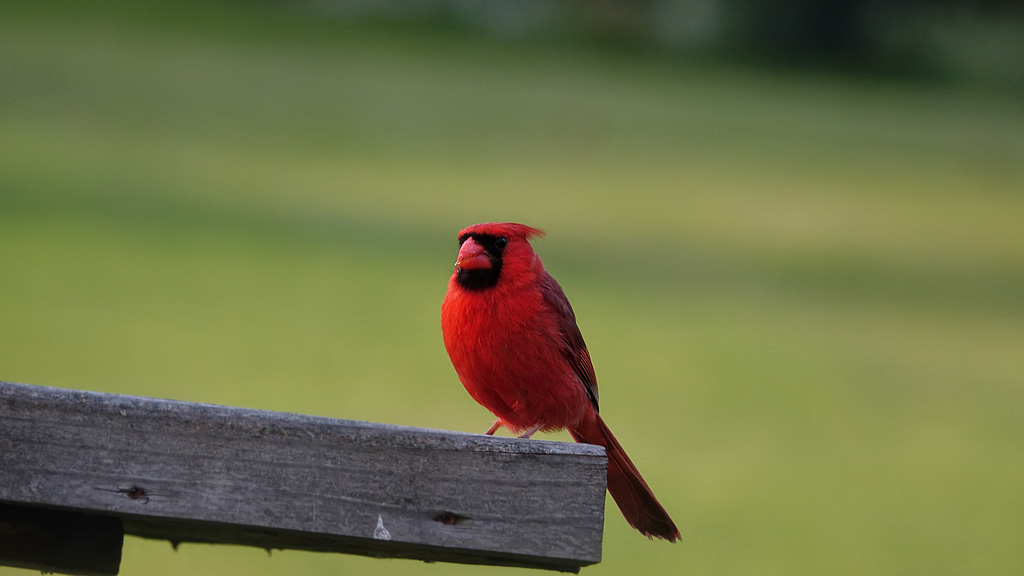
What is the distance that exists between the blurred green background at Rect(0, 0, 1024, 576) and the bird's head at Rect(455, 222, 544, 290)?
282 centimetres

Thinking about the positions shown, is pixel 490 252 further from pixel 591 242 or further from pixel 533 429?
pixel 591 242

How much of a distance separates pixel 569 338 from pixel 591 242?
749cm

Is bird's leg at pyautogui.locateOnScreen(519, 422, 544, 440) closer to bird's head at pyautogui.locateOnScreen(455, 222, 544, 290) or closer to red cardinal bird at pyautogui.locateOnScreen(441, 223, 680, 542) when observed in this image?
red cardinal bird at pyautogui.locateOnScreen(441, 223, 680, 542)

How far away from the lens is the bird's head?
208cm

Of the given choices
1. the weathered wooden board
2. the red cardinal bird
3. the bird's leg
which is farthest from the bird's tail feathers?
the weathered wooden board

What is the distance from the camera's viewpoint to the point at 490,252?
7.02 feet

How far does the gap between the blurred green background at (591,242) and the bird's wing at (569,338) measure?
2.58m

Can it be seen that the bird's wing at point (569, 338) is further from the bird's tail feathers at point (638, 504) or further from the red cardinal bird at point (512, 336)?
the bird's tail feathers at point (638, 504)

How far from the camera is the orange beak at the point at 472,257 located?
2.05 meters

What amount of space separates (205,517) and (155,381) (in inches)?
213

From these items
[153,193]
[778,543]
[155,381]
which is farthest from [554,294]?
[153,193]

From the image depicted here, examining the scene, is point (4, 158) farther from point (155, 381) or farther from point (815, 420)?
point (815, 420)

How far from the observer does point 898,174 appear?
10.7 meters

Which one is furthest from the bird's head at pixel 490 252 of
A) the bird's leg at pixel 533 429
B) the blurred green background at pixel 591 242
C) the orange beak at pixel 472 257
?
the blurred green background at pixel 591 242
